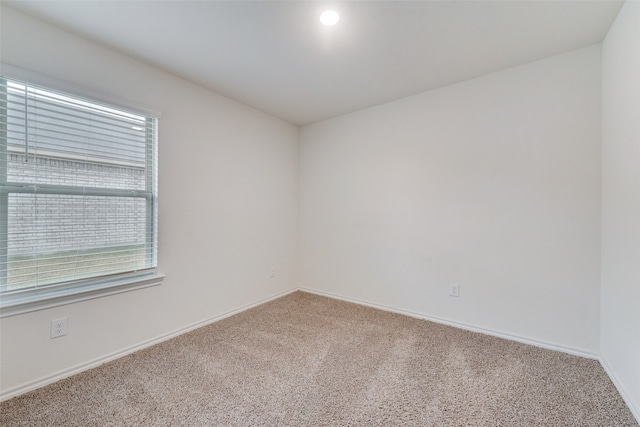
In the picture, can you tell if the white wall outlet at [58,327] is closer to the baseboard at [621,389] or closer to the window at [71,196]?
the window at [71,196]

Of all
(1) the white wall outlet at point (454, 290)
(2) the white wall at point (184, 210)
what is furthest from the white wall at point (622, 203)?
(2) the white wall at point (184, 210)

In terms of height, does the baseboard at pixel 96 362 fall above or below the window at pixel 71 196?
below

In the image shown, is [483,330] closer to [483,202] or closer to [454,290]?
[454,290]

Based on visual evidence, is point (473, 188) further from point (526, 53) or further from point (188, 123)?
point (188, 123)

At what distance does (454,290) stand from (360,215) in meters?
1.28

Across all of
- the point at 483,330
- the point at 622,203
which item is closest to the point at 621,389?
the point at 483,330

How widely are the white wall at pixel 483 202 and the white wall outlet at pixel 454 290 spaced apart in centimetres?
4

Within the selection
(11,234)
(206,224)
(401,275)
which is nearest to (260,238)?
(206,224)

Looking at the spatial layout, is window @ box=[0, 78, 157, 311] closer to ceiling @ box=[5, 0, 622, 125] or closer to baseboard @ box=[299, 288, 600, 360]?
ceiling @ box=[5, 0, 622, 125]

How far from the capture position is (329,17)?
1.71m

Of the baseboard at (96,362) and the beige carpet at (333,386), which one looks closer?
the beige carpet at (333,386)

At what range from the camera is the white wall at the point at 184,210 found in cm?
170

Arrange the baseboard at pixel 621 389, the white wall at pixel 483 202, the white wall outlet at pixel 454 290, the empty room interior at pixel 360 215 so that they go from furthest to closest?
the white wall outlet at pixel 454 290 < the white wall at pixel 483 202 < the empty room interior at pixel 360 215 < the baseboard at pixel 621 389

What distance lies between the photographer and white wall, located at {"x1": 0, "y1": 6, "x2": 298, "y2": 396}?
5.59 feet
